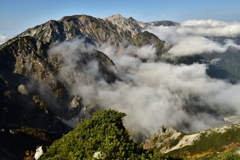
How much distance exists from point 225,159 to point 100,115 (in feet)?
121

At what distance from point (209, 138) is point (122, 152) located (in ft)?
424

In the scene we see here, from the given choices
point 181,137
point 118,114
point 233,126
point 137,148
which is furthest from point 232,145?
point 137,148

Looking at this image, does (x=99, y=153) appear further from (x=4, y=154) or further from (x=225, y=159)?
(x=4, y=154)

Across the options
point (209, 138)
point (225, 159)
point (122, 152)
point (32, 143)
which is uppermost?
point (32, 143)

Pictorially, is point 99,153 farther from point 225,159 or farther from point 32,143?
point 32,143

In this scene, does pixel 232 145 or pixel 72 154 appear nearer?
pixel 72 154

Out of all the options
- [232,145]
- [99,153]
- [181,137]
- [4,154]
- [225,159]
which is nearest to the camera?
[99,153]

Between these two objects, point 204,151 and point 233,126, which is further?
point 233,126

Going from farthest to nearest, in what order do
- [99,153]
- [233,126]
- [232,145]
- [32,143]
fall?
1. [32,143]
2. [233,126]
3. [232,145]
4. [99,153]

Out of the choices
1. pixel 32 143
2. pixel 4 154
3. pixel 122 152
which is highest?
pixel 32 143

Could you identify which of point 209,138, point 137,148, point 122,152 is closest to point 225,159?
point 137,148

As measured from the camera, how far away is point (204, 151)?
12725cm

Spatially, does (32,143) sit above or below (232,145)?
above

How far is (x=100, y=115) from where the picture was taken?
59.8 meters
